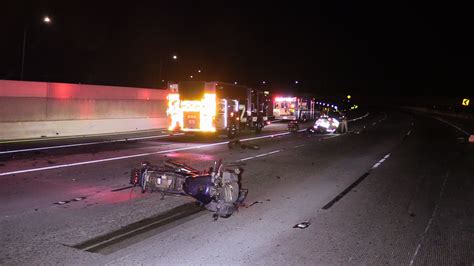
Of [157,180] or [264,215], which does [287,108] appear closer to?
[157,180]

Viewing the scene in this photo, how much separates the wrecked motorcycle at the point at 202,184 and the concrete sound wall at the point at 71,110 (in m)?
14.1

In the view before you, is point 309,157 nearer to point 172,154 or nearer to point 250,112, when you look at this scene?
point 172,154

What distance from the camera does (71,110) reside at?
24203 millimetres

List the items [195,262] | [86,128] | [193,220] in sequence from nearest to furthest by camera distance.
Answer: [195,262] → [193,220] → [86,128]

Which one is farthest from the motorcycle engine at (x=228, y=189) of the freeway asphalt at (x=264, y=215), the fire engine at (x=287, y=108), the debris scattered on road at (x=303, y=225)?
the fire engine at (x=287, y=108)

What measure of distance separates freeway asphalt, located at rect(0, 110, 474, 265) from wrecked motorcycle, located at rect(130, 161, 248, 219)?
0.68 ft

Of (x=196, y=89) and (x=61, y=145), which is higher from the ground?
(x=196, y=89)

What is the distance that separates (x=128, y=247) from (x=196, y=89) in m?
16.8

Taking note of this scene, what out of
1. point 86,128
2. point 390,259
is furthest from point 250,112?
point 390,259

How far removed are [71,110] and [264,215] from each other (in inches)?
739

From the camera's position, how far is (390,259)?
5832mm

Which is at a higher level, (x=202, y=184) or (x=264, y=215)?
(x=202, y=184)

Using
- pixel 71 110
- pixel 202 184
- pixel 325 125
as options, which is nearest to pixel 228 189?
pixel 202 184

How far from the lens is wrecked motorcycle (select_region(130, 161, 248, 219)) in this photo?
7699 millimetres
